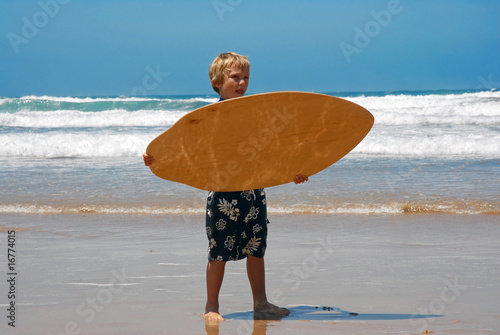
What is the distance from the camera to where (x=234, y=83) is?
8.54 feet

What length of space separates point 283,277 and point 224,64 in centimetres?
136

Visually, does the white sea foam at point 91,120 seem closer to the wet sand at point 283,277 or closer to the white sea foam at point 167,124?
the white sea foam at point 167,124

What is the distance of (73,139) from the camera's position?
11.8m

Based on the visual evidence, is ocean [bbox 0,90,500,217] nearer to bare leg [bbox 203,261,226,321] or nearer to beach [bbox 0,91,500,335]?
beach [bbox 0,91,500,335]

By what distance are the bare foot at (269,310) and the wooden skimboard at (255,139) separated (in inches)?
22.6

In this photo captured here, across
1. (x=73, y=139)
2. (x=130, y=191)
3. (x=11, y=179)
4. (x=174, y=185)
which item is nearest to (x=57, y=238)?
(x=130, y=191)

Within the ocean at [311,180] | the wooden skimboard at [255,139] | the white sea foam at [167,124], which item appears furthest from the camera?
the white sea foam at [167,124]

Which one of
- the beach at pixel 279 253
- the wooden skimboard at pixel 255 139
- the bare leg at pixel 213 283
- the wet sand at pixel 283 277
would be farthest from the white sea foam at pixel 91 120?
the bare leg at pixel 213 283

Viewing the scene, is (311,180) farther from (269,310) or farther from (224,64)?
(224,64)

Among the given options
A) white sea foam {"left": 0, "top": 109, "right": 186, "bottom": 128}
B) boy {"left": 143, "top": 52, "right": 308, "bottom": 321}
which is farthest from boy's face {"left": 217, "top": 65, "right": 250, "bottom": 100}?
white sea foam {"left": 0, "top": 109, "right": 186, "bottom": 128}

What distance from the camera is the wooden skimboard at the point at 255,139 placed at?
8.21 feet

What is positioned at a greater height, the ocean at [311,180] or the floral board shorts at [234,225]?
the ocean at [311,180]

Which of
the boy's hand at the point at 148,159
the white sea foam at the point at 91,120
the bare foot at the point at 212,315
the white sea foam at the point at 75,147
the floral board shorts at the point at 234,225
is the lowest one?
the bare foot at the point at 212,315

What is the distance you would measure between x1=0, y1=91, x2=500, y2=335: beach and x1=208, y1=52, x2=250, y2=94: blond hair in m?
1.13
